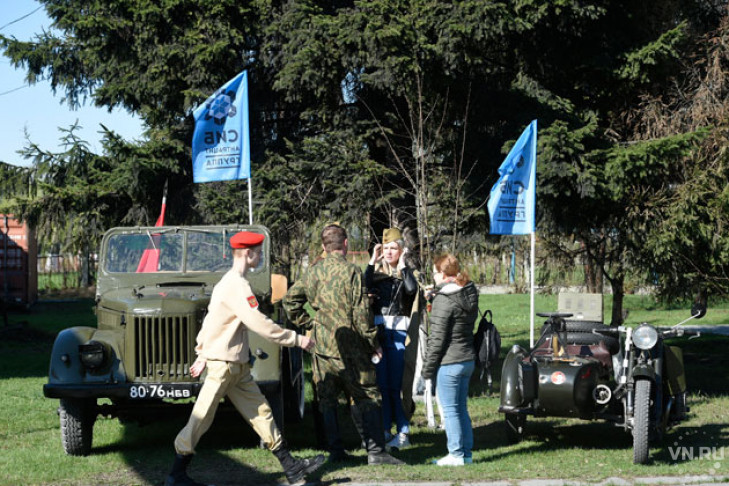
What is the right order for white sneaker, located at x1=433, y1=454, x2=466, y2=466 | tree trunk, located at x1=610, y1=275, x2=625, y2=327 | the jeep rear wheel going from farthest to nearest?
tree trunk, located at x1=610, y1=275, x2=625, y2=327 → the jeep rear wheel → white sneaker, located at x1=433, y1=454, x2=466, y2=466

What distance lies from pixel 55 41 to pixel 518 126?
28.4ft

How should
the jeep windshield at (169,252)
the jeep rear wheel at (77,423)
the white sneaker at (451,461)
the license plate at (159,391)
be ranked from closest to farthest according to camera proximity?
the white sneaker at (451,461) < the license plate at (159,391) < the jeep rear wheel at (77,423) < the jeep windshield at (169,252)

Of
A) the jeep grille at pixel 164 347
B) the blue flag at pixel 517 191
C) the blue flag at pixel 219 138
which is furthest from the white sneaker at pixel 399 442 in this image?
the blue flag at pixel 219 138

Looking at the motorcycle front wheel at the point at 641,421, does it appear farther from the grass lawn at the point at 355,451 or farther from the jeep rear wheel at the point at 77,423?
the jeep rear wheel at the point at 77,423

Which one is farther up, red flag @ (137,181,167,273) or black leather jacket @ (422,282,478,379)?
red flag @ (137,181,167,273)

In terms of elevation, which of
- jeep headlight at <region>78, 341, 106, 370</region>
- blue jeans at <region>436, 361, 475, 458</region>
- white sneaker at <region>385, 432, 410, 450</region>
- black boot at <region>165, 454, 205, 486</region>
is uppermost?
jeep headlight at <region>78, 341, 106, 370</region>

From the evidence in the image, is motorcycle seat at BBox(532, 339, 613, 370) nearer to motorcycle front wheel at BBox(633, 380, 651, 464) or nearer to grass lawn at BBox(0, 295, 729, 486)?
grass lawn at BBox(0, 295, 729, 486)

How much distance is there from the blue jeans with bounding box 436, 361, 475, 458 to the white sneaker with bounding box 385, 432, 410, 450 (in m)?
0.87

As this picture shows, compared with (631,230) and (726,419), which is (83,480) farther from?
(631,230)

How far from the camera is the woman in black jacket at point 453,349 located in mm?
6895

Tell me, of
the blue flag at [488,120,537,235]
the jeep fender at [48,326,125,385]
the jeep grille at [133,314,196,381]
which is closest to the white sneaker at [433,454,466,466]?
the jeep grille at [133,314,196,381]

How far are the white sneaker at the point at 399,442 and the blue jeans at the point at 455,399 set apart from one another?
2.86ft

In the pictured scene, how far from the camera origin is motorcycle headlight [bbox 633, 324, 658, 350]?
7.52 meters

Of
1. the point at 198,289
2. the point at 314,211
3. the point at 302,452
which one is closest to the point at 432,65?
the point at 314,211
